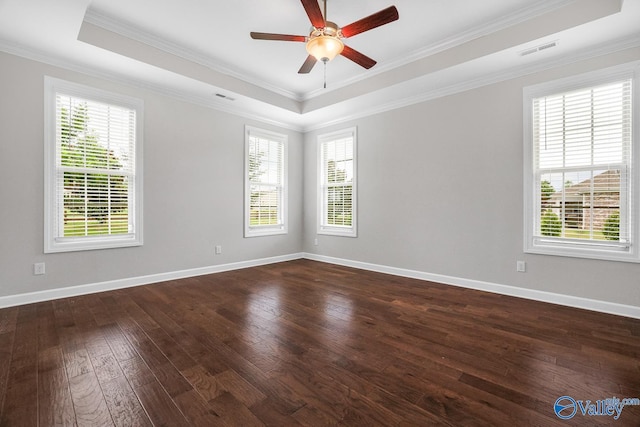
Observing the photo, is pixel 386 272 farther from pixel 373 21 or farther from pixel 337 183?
pixel 373 21

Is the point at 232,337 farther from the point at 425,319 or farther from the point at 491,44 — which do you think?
the point at 491,44

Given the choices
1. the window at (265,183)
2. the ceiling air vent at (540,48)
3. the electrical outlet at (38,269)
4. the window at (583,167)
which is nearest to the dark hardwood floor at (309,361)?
the electrical outlet at (38,269)

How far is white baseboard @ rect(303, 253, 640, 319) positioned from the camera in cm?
286

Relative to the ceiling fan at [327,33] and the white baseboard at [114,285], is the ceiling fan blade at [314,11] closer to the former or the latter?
the ceiling fan at [327,33]

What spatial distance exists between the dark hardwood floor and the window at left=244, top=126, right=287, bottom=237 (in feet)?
6.92

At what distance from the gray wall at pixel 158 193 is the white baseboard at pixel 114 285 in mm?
60

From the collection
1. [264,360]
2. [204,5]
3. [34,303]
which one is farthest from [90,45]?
[264,360]

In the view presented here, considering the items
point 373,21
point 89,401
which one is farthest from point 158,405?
point 373,21

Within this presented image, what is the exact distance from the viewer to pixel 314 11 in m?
2.27

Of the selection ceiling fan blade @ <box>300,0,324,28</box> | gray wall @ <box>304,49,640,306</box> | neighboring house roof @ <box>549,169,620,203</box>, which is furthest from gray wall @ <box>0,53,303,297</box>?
neighboring house roof @ <box>549,169,620,203</box>

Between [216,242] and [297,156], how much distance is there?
7.80 ft

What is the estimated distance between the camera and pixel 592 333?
243 cm

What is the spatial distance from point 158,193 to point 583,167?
515 cm

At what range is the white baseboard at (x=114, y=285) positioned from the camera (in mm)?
3088
